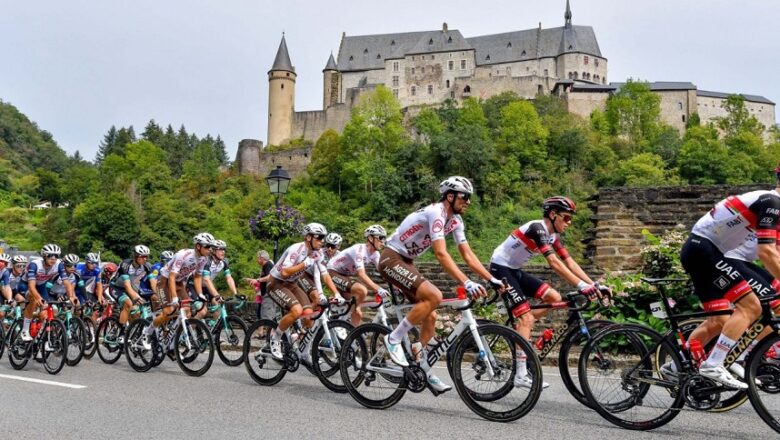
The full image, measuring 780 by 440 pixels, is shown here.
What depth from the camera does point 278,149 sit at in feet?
338

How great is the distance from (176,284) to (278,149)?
9323cm

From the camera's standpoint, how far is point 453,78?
11162cm

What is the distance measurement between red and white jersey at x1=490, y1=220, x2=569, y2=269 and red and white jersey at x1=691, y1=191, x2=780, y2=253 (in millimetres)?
1479

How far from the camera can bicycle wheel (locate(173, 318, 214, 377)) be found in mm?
9758

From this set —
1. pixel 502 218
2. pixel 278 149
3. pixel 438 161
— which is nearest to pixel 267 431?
pixel 502 218

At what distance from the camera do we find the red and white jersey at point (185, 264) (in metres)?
10.8

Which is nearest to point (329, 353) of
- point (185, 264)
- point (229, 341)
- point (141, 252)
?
point (229, 341)

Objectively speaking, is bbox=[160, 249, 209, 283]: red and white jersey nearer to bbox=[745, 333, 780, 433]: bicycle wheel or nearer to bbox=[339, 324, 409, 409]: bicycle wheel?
bbox=[339, 324, 409, 409]: bicycle wheel

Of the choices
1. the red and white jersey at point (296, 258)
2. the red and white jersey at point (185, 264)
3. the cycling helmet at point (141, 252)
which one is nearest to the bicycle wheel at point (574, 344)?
the red and white jersey at point (296, 258)

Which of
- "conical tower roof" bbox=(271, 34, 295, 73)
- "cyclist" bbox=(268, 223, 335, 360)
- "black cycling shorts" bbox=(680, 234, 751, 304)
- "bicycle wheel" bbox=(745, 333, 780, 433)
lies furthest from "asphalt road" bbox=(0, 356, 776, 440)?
"conical tower roof" bbox=(271, 34, 295, 73)

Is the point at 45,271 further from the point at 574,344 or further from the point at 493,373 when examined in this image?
the point at 574,344

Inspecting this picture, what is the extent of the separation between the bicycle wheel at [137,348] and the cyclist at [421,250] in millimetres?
4910

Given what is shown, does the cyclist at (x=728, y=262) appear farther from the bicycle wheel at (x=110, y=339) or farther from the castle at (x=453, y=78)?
the castle at (x=453, y=78)

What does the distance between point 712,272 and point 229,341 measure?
23.3ft
